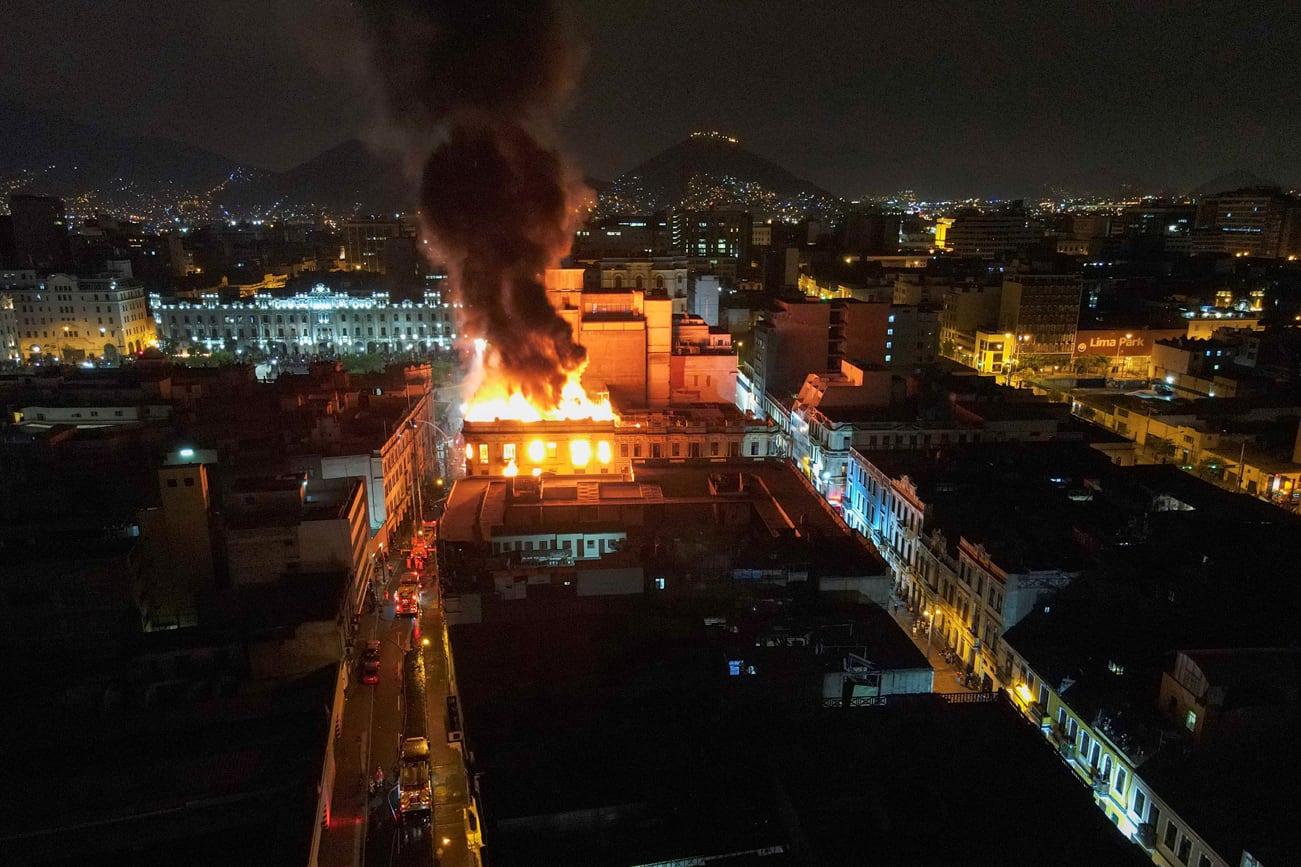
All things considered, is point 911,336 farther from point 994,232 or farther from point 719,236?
point 994,232

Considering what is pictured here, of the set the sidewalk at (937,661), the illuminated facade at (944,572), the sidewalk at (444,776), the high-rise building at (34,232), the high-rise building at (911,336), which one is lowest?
the sidewalk at (444,776)

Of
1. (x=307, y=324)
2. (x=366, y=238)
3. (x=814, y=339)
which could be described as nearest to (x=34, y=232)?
(x=366, y=238)

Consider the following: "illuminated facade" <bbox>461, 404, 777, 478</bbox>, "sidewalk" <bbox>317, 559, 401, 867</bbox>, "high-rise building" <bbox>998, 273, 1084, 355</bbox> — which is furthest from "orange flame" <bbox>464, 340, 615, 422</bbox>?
"high-rise building" <bbox>998, 273, 1084, 355</bbox>

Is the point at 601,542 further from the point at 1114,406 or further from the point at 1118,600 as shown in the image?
the point at 1114,406

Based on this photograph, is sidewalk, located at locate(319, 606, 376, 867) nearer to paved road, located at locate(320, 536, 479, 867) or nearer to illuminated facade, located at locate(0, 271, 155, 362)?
paved road, located at locate(320, 536, 479, 867)

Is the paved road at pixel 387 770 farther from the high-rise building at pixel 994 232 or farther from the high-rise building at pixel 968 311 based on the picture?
the high-rise building at pixel 994 232

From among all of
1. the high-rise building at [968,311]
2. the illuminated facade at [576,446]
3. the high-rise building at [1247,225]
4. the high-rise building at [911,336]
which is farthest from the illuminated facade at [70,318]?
the high-rise building at [1247,225]
